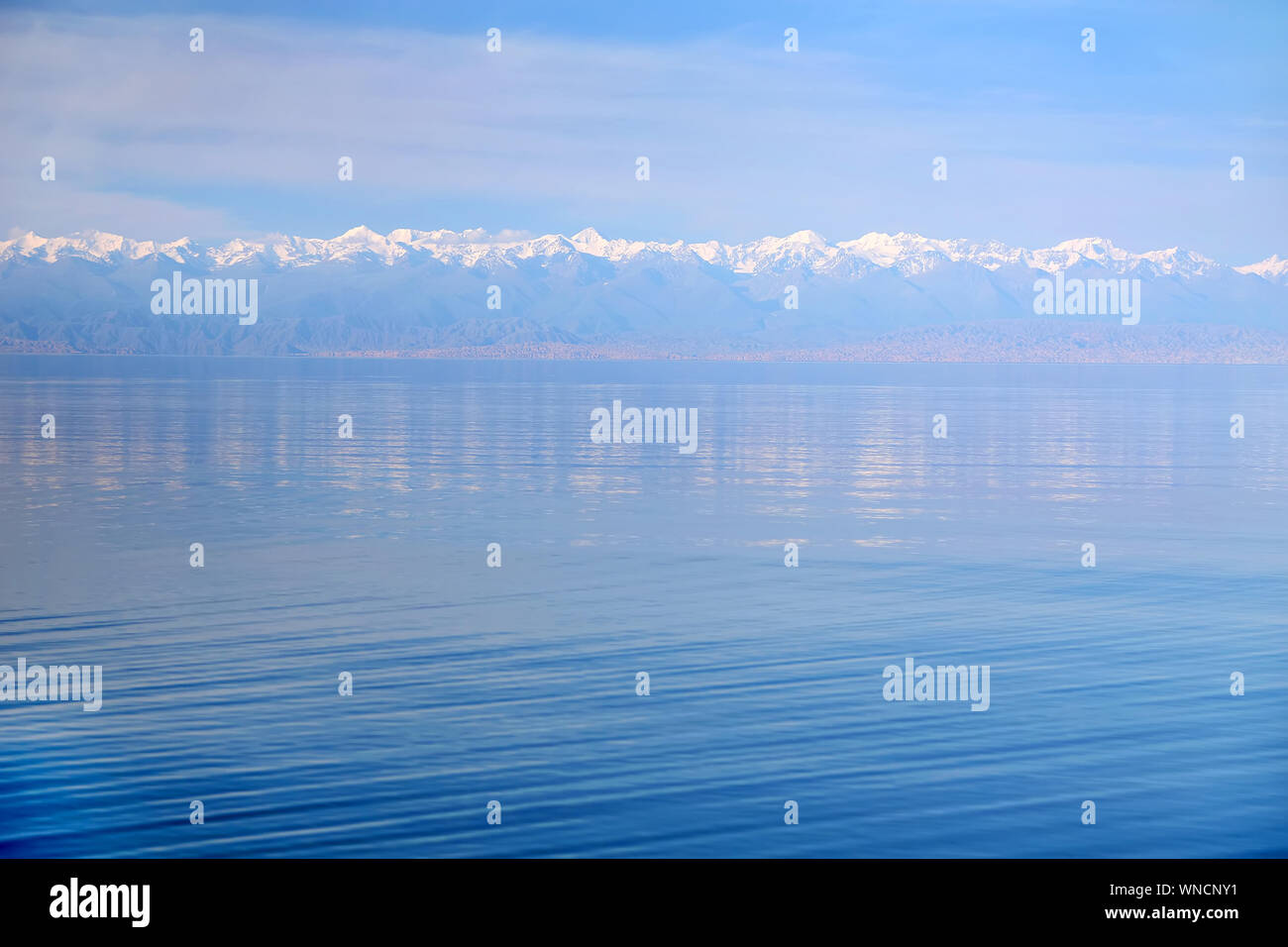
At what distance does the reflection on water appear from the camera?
16672 millimetres

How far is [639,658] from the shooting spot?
25016 millimetres

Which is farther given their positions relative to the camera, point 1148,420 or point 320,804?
point 1148,420

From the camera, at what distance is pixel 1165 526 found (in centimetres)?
4178

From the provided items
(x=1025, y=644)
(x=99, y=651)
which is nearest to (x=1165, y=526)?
(x=1025, y=644)

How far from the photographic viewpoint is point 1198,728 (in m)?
20.8

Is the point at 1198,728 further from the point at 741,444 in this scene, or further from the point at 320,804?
the point at 741,444

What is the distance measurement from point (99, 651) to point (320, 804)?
9.90 metres

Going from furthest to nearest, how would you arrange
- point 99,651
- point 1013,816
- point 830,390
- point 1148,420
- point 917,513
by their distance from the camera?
1. point 830,390
2. point 1148,420
3. point 917,513
4. point 99,651
5. point 1013,816

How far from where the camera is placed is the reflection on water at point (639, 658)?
1667 centimetres
